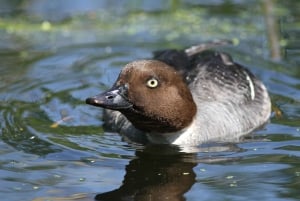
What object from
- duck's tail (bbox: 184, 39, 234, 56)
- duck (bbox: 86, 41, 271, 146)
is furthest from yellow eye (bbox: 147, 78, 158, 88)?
duck's tail (bbox: 184, 39, 234, 56)

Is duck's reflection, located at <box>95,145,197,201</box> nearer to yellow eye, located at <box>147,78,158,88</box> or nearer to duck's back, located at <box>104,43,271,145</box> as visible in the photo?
duck's back, located at <box>104,43,271,145</box>

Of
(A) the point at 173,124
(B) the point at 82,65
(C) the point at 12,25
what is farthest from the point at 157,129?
(C) the point at 12,25

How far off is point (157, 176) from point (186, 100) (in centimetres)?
108

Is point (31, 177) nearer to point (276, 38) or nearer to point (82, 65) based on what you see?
point (82, 65)

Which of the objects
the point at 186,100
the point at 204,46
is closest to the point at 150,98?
the point at 186,100

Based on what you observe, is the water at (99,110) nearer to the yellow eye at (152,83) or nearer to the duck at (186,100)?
the duck at (186,100)

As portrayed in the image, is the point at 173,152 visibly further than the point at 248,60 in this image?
No

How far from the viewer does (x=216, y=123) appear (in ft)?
29.3

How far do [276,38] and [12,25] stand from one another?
13.1ft

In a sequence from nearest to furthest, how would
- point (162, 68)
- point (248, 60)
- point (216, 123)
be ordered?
point (162, 68) → point (216, 123) → point (248, 60)

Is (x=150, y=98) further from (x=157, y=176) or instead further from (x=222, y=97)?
(x=222, y=97)

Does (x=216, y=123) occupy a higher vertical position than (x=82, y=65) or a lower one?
lower

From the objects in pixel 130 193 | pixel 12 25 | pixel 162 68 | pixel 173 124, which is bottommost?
pixel 130 193

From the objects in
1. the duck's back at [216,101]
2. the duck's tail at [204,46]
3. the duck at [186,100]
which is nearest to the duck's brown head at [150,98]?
the duck at [186,100]
